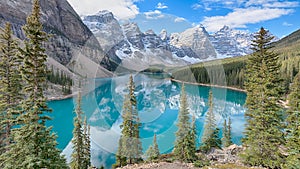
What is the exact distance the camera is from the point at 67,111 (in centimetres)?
5206

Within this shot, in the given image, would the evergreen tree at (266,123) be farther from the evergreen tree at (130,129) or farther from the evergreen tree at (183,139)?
the evergreen tree at (130,129)

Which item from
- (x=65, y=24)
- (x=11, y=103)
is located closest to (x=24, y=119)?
(x=11, y=103)

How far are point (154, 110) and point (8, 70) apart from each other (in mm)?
11090

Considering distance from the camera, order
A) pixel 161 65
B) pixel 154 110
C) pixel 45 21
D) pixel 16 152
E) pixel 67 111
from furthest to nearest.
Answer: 1. pixel 45 21
2. pixel 67 111
3. pixel 161 65
4. pixel 154 110
5. pixel 16 152

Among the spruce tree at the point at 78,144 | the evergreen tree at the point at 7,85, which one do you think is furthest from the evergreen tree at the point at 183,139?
the evergreen tree at the point at 7,85

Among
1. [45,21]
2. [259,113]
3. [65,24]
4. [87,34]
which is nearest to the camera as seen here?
[259,113]

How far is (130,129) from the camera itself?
56.4ft

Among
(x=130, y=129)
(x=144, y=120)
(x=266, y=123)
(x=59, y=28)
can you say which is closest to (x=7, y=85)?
(x=130, y=129)

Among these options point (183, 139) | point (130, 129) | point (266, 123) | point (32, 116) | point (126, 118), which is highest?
point (32, 116)

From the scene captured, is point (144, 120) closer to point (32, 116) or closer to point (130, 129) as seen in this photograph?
point (130, 129)

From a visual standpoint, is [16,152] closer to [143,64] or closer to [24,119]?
[24,119]

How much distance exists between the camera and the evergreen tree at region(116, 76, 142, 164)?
16.3m

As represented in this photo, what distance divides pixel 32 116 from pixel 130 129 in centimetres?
989

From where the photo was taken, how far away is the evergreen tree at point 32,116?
8.18m
